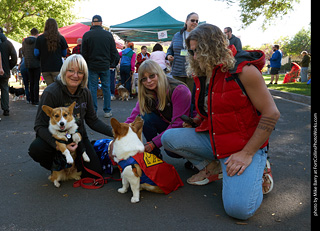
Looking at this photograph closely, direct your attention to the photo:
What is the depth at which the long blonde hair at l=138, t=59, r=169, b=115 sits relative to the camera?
3.25 meters

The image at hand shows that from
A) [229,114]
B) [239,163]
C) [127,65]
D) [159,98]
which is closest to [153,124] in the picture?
[159,98]

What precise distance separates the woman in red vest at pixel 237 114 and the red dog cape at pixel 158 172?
1.86 ft

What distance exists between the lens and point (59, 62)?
22.9ft

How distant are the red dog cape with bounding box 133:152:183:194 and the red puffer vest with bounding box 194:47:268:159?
56cm

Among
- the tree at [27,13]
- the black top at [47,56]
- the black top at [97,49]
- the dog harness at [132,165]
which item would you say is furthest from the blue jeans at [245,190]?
the tree at [27,13]

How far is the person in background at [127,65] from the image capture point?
9.98 meters

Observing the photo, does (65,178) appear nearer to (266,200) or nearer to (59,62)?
(266,200)

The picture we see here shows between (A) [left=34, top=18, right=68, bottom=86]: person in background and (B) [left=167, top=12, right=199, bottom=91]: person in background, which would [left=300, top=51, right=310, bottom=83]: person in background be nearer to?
(B) [left=167, top=12, right=199, bottom=91]: person in background

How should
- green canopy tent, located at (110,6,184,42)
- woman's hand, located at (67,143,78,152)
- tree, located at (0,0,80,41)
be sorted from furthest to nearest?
tree, located at (0,0,80,41) < green canopy tent, located at (110,6,184,42) < woman's hand, located at (67,143,78,152)

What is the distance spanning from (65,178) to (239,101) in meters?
2.13

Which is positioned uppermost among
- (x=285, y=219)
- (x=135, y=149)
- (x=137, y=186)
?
(x=135, y=149)

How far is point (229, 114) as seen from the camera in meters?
2.54

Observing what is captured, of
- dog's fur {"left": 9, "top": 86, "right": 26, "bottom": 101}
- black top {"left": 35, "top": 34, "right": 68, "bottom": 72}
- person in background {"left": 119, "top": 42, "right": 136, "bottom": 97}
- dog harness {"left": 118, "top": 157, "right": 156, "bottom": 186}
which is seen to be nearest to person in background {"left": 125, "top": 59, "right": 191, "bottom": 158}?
dog harness {"left": 118, "top": 157, "right": 156, "bottom": 186}
